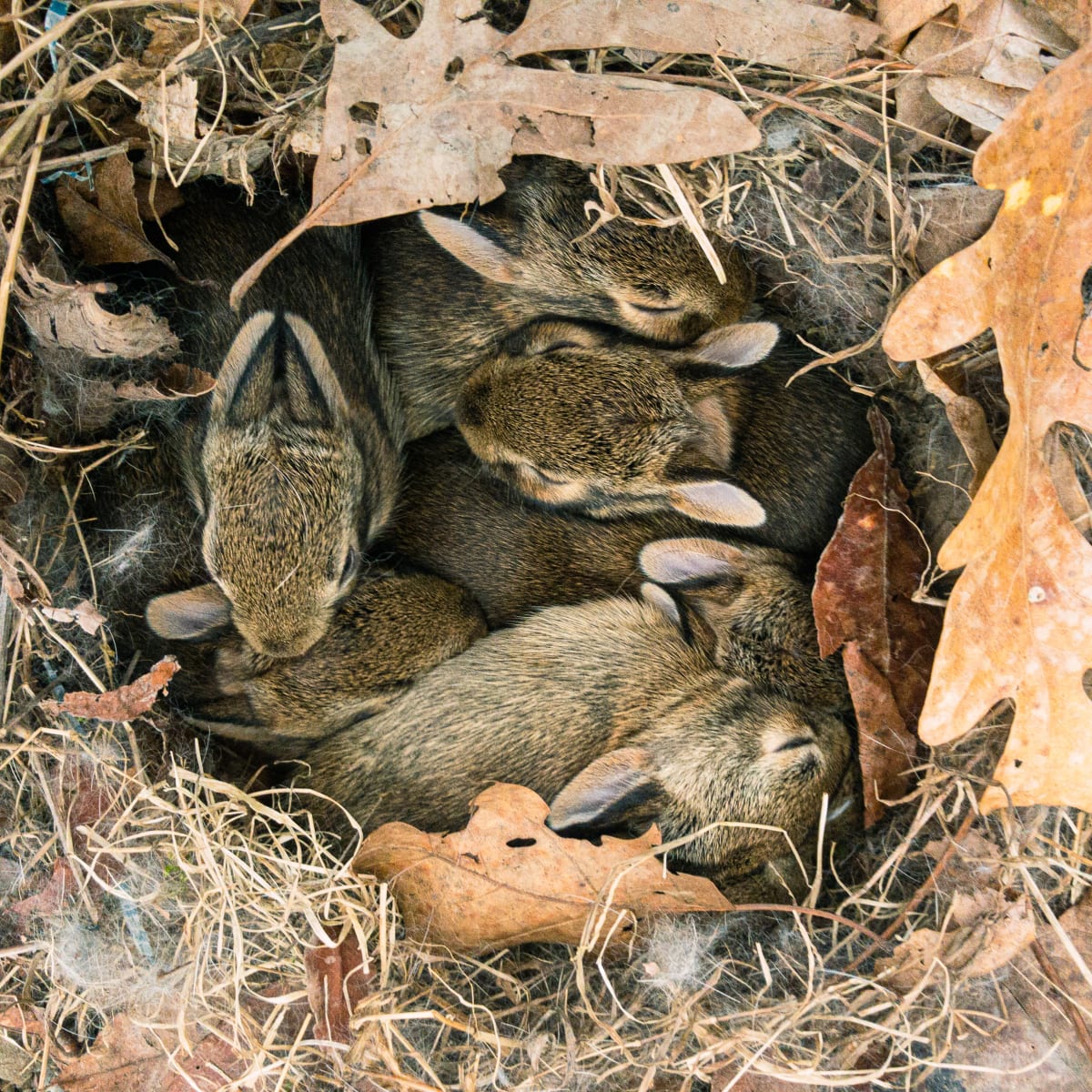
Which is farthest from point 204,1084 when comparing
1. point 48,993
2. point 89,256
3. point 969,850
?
point 89,256

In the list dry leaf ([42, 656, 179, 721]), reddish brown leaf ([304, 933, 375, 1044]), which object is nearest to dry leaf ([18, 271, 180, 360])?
dry leaf ([42, 656, 179, 721])

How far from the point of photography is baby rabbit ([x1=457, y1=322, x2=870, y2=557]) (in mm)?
3619

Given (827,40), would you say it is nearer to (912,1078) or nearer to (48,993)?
(912,1078)

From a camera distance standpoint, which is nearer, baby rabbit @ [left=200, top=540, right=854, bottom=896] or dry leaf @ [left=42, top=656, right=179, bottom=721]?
dry leaf @ [left=42, top=656, right=179, bottom=721]

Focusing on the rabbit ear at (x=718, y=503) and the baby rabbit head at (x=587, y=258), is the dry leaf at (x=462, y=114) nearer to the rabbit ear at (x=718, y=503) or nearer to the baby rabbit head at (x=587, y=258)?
the baby rabbit head at (x=587, y=258)

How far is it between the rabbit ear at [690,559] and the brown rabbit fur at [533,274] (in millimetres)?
822

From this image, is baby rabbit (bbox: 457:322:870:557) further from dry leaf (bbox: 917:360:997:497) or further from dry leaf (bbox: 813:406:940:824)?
dry leaf (bbox: 917:360:997:497)

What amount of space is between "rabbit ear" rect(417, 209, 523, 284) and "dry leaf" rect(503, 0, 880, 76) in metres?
0.73

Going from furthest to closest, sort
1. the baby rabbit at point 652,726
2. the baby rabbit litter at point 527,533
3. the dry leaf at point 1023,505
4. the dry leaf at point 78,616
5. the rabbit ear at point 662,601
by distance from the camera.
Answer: the rabbit ear at point 662,601 < the baby rabbit at point 652,726 < the baby rabbit litter at point 527,533 < the dry leaf at point 78,616 < the dry leaf at point 1023,505

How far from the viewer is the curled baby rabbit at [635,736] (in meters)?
3.63

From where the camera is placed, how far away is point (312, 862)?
336 centimetres

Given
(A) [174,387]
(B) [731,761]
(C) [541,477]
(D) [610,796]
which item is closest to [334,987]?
(D) [610,796]

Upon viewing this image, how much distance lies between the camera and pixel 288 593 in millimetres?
3365

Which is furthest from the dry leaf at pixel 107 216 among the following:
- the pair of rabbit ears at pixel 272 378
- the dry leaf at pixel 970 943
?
the dry leaf at pixel 970 943
